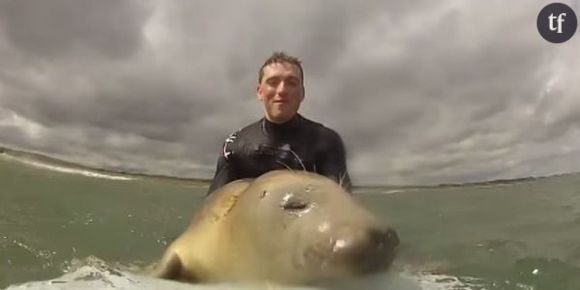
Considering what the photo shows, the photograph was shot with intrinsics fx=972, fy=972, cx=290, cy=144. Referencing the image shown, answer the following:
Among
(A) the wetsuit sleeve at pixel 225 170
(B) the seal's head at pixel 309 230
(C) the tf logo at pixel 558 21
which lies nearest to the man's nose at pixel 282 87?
(A) the wetsuit sleeve at pixel 225 170

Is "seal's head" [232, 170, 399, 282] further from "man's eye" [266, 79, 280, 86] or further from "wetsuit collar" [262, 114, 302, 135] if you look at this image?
"wetsuit collar" [262, 114, 302, 135]

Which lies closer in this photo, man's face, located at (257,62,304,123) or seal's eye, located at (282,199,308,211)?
seal's eye, located at (282,199,308,211)

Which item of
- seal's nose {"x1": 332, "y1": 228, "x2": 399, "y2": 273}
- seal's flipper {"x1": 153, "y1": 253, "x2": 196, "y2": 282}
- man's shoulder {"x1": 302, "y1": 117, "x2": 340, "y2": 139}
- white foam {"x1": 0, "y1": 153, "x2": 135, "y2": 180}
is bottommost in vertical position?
seal's flipper {"x1": 153, "y1": 253, "x2": 196, "y2": 282}

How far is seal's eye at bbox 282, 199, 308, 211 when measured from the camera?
10.3 feet

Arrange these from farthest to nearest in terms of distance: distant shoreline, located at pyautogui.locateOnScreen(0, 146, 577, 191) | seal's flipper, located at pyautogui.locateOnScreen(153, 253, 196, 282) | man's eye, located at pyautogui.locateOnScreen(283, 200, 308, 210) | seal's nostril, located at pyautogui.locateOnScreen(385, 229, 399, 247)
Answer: distant shoreline, located at pyautogui.locateOnScreen(0, 146, 577, 191) < seal's flipper, located at pyautogui.locateOnScreen(153, 253, 196, 282) < man's eye, located at pyautogui.locateOnScreen(283, 200, 308, 210) < seal's nostril, located at pyautogui.locateOnScreen(385, 229, 399, 247)

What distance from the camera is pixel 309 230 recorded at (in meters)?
2.96

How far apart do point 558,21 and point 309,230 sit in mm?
5981

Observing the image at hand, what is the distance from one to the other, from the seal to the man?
17.5 inches

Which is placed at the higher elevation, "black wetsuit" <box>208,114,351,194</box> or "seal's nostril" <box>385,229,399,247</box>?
"black wetsuit" <box>208,114,351,194</box>

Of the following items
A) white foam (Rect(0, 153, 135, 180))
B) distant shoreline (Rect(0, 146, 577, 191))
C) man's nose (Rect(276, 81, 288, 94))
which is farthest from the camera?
white foam (Rect(0, 153, 135, 180))

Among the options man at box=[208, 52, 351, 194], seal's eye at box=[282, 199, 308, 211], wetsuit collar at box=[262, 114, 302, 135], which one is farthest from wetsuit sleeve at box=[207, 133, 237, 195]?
seal's eye at box=[282, 199, 308, 211]

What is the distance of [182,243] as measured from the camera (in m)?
3.62

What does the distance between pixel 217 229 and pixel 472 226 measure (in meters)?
4.01

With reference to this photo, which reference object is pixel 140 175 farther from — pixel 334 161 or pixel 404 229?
pixel 334 161
